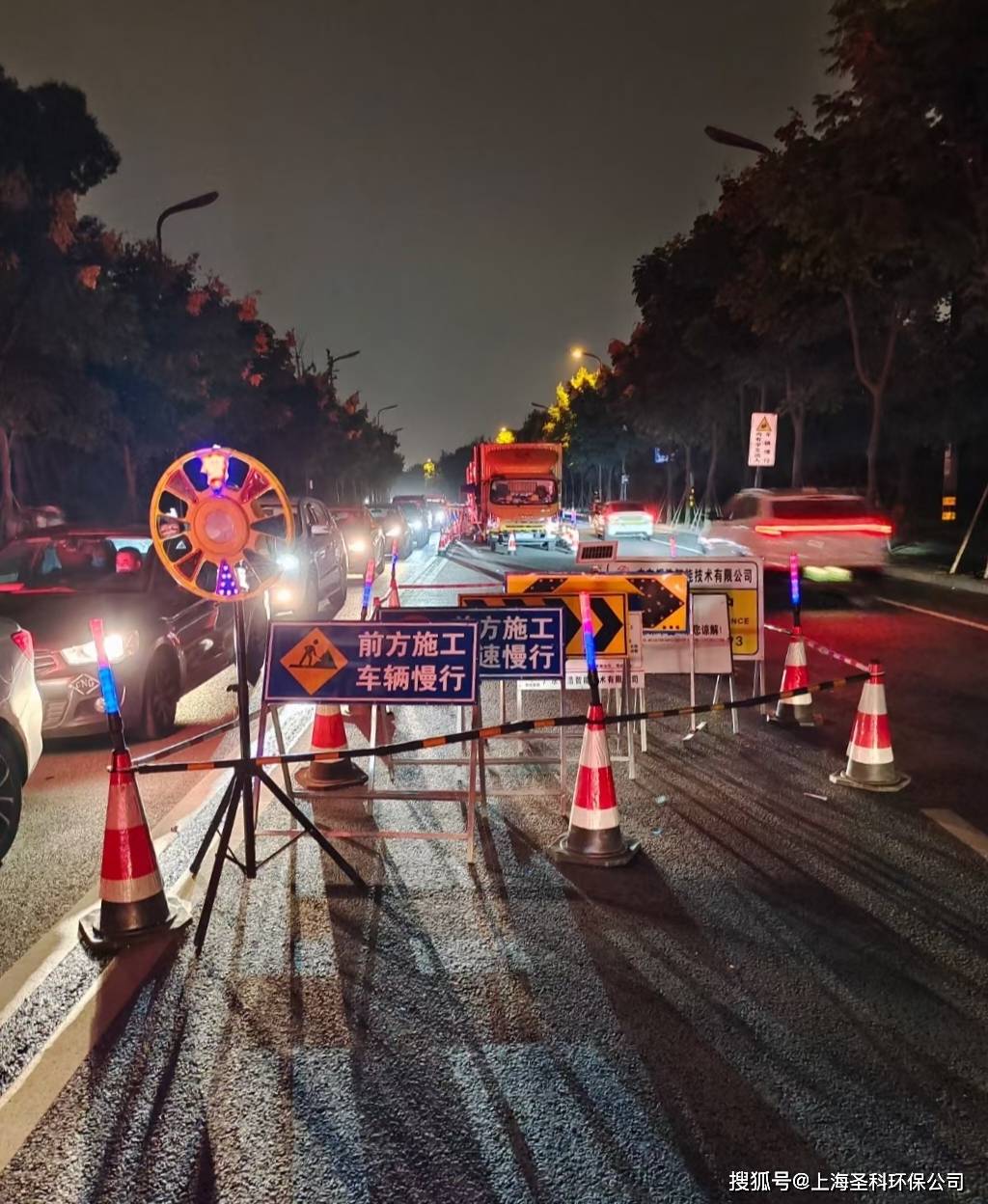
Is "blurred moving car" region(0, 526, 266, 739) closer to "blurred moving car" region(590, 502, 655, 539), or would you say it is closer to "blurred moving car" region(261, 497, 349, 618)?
"blurred moving car" region(261, 497, 349, 618)

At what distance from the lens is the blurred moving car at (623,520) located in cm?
4109

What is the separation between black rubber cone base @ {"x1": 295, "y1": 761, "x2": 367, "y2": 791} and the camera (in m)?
7.02

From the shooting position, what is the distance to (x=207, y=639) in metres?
10.0

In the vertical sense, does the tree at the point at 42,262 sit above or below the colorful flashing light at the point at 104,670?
above

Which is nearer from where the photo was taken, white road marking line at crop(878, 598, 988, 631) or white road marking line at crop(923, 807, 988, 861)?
white road marking line at crop(923, 807, 988, 861)

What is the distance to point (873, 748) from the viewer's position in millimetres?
7082

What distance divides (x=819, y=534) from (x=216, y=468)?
53.0ft

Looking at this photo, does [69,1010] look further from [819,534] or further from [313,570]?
[819,534]

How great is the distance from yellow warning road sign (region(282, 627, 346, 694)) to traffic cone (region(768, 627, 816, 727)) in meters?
4.21

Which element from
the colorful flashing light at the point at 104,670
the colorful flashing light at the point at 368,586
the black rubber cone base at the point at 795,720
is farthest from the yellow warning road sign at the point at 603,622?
the colorful flashing light at the point at 104,670

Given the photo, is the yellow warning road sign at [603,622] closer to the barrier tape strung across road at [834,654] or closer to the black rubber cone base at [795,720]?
the barrier tape strung across road at [834,654]

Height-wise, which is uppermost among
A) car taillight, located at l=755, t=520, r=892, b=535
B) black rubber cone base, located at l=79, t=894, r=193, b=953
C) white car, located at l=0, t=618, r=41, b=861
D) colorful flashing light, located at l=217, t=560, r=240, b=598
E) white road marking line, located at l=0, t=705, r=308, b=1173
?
colorful flashing light, located at l=217, t=560, r=240, b=598

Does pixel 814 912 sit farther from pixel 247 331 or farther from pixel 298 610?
pixel 247 331

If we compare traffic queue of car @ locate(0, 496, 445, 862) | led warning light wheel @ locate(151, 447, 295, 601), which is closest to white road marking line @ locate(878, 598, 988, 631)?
traffic queue of car @ locate(0, 496, 445, 862)
